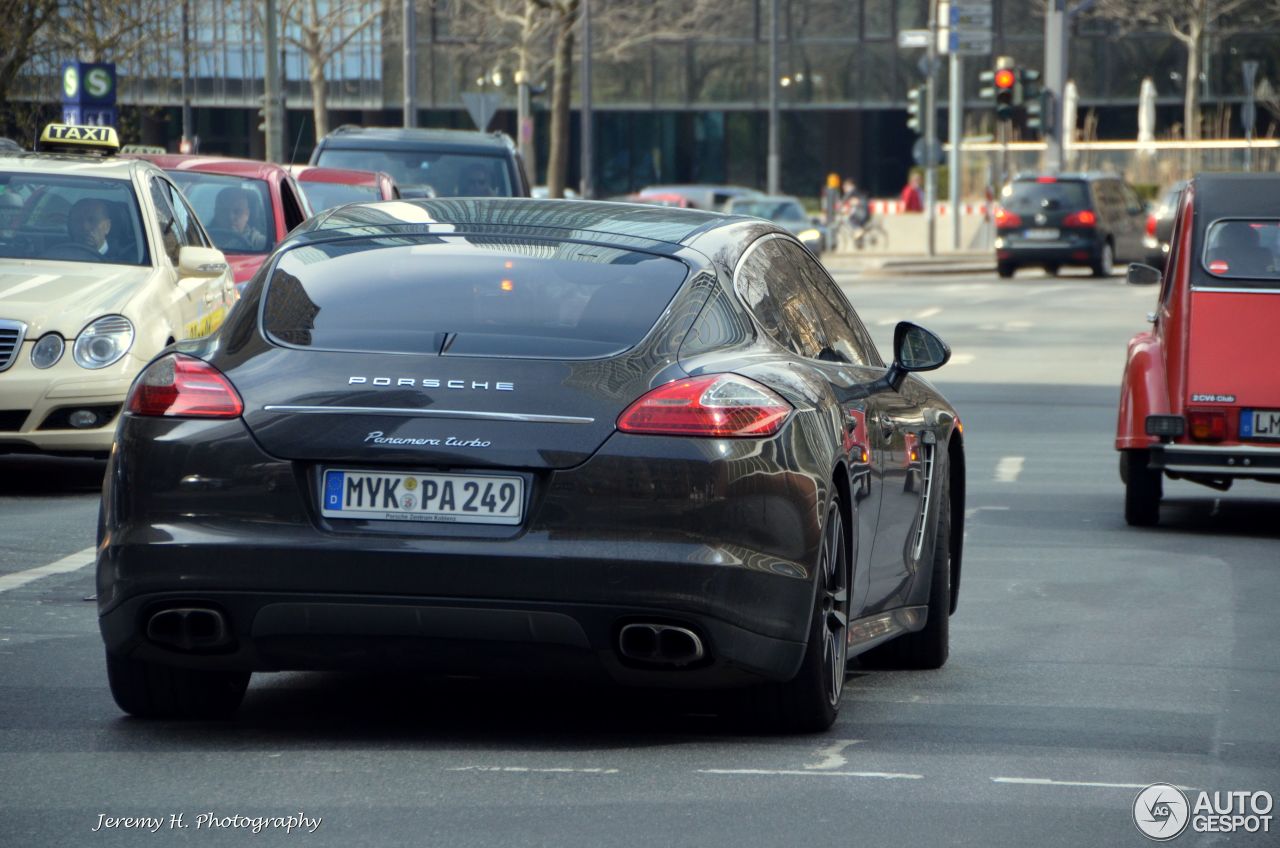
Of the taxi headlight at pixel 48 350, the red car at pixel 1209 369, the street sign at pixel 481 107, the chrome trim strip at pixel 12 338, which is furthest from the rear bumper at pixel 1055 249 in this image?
the chrome trim strip at pixel 12 338

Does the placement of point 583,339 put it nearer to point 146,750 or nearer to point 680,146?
point 146,750

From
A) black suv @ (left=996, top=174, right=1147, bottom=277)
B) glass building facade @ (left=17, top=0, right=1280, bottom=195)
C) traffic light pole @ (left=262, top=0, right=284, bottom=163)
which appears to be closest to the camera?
traffic light pole @ (left=262, top=0, right=284, bottom=163)

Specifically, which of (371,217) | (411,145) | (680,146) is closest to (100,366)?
(371,217)

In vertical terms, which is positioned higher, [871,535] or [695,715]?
[871,535]

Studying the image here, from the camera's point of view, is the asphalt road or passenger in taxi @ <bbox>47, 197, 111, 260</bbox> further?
passenger in taxi @ <bbox>47, 197, 111, 260</bbox>

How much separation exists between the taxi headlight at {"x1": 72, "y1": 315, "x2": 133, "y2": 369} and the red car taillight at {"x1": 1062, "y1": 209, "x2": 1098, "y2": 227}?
31.5 meters

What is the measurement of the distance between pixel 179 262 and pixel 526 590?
7.74 m

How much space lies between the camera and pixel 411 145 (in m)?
24.9

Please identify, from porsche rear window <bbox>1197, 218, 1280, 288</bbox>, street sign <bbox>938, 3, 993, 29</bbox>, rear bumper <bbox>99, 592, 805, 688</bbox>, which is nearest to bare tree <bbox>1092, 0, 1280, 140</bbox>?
street sign <bbox>938, 3, 993, 29</bbox>

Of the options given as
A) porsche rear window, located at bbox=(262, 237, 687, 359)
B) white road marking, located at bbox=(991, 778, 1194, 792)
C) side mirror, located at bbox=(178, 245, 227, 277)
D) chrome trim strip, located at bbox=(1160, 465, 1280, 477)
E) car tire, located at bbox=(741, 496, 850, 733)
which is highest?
porsche rear window, located at bbox=(262, 237, 687, 359)

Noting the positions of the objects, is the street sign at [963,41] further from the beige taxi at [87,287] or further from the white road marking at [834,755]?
the white road marking at [834,755]

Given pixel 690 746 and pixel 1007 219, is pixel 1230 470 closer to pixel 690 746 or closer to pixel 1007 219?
pixel 690 746

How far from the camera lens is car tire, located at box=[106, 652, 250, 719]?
21.3 ft

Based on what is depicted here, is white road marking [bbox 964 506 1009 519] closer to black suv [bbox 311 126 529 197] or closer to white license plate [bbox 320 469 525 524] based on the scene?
white license plate [bbox 320 469 525 524]
